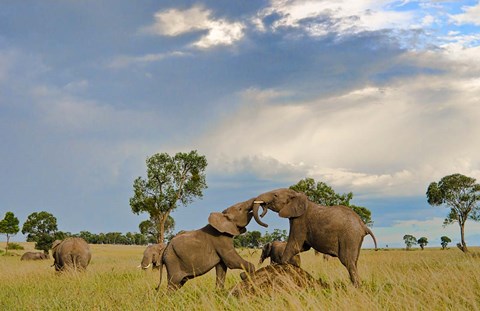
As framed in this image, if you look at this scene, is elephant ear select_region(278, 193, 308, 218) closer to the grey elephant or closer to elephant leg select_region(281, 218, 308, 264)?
elephant leg select_region(281, 218, 308, 264)

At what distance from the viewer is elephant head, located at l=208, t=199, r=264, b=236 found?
350 inches

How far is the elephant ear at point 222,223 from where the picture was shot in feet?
29.1

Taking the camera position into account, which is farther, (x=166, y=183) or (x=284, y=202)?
(x=166, y=183)

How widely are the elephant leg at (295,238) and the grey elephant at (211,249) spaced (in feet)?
2.57

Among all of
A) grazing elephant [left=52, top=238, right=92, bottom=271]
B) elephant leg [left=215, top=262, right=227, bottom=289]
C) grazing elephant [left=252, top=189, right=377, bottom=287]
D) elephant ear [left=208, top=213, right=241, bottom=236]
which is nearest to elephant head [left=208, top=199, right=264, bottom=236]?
elephant ear [left=208, top=213, right=241, bottom=236]

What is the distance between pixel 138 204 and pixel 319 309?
4313 cm

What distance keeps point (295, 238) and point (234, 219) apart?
1.23 metres

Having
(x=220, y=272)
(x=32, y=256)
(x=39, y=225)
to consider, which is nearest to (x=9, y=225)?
(x=39, y=225)

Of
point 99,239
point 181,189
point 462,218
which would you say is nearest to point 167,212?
point 181,189

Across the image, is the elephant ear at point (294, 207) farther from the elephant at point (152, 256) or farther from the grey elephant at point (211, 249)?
the elephant at point (152, 256)

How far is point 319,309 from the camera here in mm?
5699

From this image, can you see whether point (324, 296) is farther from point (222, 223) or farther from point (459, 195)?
point (459, 195)

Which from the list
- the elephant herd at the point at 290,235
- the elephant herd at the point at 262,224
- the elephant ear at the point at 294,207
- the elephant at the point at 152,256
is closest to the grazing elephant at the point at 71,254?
the elephant at the point at 152,256

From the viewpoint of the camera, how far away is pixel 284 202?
909cm
